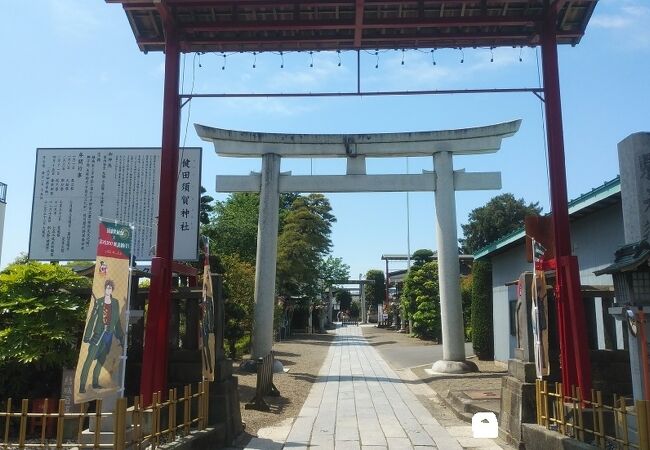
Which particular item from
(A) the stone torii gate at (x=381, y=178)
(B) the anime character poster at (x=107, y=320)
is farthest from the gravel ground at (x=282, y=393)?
(B) the anime character poster at (x=107, y=320)

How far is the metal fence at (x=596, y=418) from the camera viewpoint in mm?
4285

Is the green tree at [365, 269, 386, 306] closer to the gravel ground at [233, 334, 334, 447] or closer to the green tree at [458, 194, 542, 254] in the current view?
the green tree at [458, 194, 542, 254]

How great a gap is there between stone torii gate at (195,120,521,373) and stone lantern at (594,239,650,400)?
12.3 meters

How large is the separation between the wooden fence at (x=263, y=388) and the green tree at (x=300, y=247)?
21544 mm

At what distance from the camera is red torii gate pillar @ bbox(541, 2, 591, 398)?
22.4ft

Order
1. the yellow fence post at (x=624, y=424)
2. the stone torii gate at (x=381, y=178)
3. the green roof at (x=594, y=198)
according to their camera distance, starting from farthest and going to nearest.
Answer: the stone torii gate at (x=381, y=178) → the green roof at (x=594, y=198) → the yellow fence post at (x=624, y=424)

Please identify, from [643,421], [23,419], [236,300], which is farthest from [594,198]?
[236,300]

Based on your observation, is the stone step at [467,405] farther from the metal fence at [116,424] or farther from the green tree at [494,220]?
the green tree at [494,220]

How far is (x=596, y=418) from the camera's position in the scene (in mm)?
5531

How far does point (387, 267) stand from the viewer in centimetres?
6272

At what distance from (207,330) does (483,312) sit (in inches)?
641

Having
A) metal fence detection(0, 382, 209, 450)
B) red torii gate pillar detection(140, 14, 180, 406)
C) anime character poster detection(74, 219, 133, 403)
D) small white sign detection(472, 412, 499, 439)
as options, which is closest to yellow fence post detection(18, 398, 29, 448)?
metal fence detection(0, 382, 209, 450)

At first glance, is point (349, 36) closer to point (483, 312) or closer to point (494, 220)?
point (483, 312)

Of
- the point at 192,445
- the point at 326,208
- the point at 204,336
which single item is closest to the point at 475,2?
the point at 204,336
